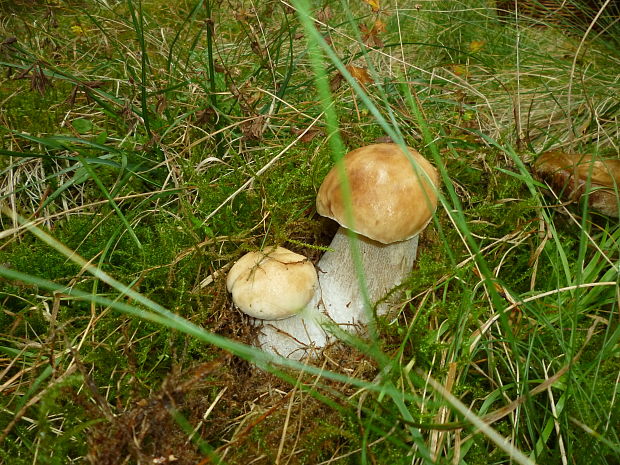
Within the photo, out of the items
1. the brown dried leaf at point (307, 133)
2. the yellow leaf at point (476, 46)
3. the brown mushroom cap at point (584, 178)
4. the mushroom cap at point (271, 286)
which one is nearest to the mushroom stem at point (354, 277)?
Answer: the mushroom cap at point (271, 286)

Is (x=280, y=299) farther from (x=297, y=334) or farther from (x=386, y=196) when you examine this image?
(x=386, y=196)

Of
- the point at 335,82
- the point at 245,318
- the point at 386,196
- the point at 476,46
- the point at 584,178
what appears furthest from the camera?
the point at 476,46

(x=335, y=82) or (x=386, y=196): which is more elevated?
(x=335, y=82)

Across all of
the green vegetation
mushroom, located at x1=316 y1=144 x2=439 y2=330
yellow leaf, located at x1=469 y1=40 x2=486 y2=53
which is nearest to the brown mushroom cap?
the green vegetation

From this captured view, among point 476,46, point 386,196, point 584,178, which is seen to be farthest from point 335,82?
point 476,46

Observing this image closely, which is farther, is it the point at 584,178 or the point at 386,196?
the point at 584,178

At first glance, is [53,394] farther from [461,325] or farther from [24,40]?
[24,40]

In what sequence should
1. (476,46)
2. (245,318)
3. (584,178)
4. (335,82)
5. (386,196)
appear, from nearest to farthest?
(386,196)
(245,318)
(584,178)
(335,82)
(476,46)
